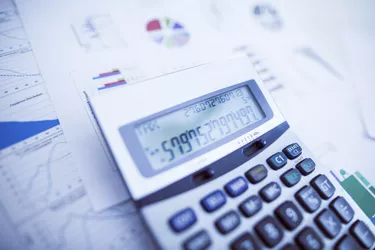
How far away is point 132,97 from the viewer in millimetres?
249

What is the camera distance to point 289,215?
0.25 meters

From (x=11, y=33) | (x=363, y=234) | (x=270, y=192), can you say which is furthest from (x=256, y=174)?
(x=11, y=33)

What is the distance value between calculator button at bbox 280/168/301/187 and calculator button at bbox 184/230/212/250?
0.37 ft

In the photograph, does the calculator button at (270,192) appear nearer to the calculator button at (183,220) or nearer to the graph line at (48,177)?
the calculator button at (183,220)

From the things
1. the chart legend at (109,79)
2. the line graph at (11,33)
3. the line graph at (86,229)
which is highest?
the line graph at (11,33)

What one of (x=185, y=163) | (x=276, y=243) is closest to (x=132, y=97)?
(x=185, y=163)

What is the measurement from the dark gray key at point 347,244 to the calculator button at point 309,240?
21mm

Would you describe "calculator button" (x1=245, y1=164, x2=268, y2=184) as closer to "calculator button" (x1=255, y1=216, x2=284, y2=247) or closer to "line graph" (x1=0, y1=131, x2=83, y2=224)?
"calculator button" (x1=255, y1=216, x2=284, y2=247)

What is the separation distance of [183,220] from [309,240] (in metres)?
0.13

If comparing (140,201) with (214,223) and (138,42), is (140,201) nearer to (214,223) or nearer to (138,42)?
(214,223)

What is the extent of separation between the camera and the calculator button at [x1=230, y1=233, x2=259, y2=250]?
0.73ft

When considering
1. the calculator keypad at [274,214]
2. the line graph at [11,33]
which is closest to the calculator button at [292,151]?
the calculator keypad at [274,214]

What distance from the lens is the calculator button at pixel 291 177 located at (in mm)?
274

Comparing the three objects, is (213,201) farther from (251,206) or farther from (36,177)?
(36,177)
